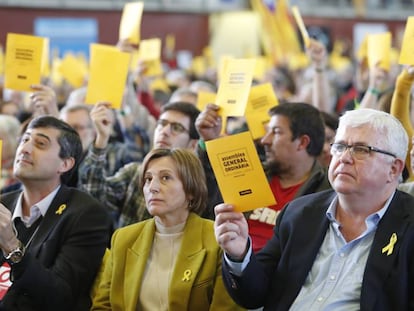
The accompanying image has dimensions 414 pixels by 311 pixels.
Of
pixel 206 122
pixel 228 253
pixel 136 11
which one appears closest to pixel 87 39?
pixel 136 11

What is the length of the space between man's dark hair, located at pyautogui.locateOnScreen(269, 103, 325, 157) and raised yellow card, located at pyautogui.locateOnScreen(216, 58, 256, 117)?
0.51 meters

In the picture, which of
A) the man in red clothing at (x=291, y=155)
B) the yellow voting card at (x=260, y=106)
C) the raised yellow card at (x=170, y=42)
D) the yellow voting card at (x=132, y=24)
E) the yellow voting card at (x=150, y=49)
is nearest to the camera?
the man in red clothing at (x=291, y=155)

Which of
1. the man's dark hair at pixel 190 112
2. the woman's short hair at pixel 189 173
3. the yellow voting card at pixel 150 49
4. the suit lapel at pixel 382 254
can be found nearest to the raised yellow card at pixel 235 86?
the woman's short hair at pixel 189 173

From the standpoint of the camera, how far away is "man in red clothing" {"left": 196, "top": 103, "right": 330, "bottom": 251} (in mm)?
3926

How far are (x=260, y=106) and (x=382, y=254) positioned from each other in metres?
2.14

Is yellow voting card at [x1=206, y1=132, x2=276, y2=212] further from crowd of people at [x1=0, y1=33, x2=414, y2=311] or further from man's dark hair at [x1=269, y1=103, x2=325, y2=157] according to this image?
man's dark hair at [x1=269, y1=103, x2=325, y2=157]

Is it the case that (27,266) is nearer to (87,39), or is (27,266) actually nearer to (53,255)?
(53,255)

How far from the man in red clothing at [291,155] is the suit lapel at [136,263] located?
69 centimetres

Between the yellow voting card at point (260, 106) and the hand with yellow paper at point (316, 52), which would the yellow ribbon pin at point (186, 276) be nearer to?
the yellow voting card at point (260, 106)

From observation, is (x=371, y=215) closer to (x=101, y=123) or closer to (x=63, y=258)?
(x=63, y=258)

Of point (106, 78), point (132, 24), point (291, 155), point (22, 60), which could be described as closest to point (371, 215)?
point (291, 155)

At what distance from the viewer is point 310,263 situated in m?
2.85

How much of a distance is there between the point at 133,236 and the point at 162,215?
16 cm

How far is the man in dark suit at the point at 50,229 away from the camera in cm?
320
